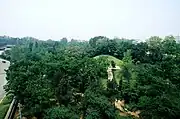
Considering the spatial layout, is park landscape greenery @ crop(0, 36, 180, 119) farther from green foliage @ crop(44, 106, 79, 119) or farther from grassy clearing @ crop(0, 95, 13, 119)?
grassy clearing @ crop(0, 95, 13, 119)

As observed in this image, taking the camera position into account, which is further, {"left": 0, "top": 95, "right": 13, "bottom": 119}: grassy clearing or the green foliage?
{"left": 0, "top": 95, "right": 13, "bottom": 119}: grassy clearing

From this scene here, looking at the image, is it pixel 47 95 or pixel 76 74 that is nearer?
pixel 47 95

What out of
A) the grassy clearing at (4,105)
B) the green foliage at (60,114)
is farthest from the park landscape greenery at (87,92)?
the grassy clearing at (4,105)

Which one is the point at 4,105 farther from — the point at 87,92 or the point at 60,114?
the point at 60,114

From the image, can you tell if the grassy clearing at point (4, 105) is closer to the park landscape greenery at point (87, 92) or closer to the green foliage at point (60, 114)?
the park landscape greenery at point (87, 92)

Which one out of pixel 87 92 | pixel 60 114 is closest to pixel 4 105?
pixel 87 92

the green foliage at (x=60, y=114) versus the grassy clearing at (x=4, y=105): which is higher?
the green foliage at (x=60, y=114)

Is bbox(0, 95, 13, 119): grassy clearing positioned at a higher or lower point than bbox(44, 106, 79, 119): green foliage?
lower

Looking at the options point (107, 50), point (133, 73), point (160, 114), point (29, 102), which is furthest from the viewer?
point (107, 50)

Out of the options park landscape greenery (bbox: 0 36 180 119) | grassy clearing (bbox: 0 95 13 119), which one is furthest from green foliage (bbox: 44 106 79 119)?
grassy clearing (bbox: 0 95 13 119)

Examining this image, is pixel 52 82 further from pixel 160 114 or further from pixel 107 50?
pixel 107 50

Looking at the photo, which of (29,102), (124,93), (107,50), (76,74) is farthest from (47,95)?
(107,50)
